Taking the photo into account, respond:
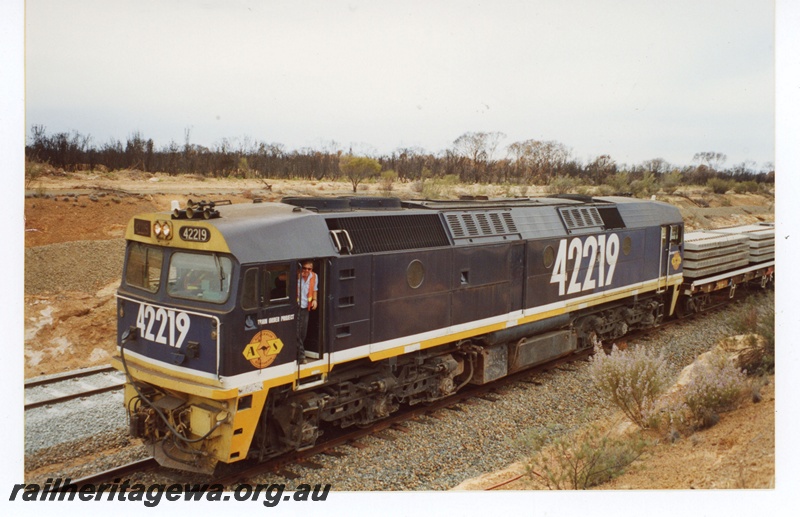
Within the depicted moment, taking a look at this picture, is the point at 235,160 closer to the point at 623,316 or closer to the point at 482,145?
the point at 482,145

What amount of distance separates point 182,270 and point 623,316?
10.1m

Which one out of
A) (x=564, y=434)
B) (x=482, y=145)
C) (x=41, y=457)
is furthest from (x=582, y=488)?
(x=482, y=145)

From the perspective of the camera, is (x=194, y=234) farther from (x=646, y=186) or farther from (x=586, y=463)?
(x=646, y=186)

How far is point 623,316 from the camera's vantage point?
14.0m

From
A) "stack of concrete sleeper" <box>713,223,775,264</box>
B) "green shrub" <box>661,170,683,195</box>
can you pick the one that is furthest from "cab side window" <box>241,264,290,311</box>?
"green shrub" <box>661,170,683,195</box>

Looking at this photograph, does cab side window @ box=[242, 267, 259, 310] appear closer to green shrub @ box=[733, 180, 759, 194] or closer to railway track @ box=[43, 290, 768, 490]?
railway track @ box=[43, 290, 768, 490]

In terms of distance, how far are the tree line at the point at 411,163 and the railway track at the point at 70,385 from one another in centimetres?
573

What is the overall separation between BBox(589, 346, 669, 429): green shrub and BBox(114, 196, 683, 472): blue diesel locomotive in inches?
80.8

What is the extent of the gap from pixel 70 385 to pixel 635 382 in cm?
881

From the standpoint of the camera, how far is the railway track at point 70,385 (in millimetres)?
9453

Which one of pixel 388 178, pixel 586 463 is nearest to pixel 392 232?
pixel 586 463

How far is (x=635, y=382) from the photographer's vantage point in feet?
29.9

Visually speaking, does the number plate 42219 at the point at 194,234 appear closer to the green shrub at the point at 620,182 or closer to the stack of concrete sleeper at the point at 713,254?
the stack of concrete sleeper at the point at 713,254

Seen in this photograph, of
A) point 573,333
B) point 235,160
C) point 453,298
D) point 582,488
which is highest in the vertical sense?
point 235,160
